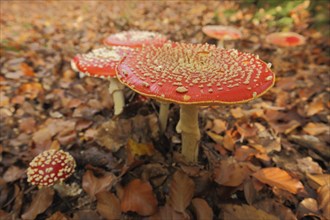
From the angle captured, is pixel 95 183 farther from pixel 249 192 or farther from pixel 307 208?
pixel 307 208

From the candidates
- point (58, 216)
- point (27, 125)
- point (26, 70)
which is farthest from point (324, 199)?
point (26, 70)

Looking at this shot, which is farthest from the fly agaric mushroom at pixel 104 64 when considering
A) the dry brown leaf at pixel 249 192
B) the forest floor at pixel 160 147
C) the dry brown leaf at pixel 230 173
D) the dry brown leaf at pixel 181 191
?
the dry brown leaf at pixel 249 192

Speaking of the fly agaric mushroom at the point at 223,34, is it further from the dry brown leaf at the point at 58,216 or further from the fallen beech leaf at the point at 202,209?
the dry brown leaf at the point at 58,216

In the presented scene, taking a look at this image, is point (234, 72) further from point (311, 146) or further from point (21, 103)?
point (21, 103)

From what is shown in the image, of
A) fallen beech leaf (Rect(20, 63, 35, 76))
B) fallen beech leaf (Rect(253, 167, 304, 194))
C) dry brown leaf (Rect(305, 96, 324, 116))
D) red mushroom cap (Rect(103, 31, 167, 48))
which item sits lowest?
fallen beech leaf (Rect(20, 63, 35, 76))

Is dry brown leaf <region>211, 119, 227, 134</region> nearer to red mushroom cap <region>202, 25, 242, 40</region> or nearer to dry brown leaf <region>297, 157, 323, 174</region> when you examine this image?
dry brown leaf <region>297, 157, 323, 174</region>

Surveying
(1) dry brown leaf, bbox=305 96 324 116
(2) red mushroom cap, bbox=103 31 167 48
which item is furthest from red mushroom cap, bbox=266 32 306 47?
(2) red mushroom cap, bbox=103 31 167 48
